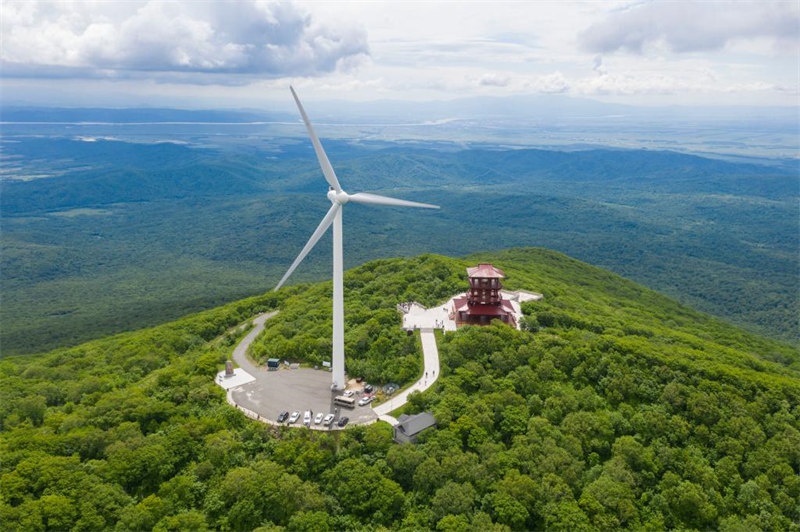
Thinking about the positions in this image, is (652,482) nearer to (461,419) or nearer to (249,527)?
(461,419)

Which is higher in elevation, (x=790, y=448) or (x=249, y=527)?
(x=790, y=448)

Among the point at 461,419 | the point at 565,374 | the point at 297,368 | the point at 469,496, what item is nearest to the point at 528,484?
the point at 469,496

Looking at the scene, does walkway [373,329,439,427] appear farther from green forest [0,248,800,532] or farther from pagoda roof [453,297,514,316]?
pagoda roof [453,297,514,316]

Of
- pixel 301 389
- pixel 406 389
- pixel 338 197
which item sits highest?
pixel 338 197

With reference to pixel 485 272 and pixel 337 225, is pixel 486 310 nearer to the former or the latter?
pixel 485 272

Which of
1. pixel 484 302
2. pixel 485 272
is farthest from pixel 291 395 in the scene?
pixel 485 272

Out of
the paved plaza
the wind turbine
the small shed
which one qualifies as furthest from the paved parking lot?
the wind turbine

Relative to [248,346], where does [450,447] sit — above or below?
above
